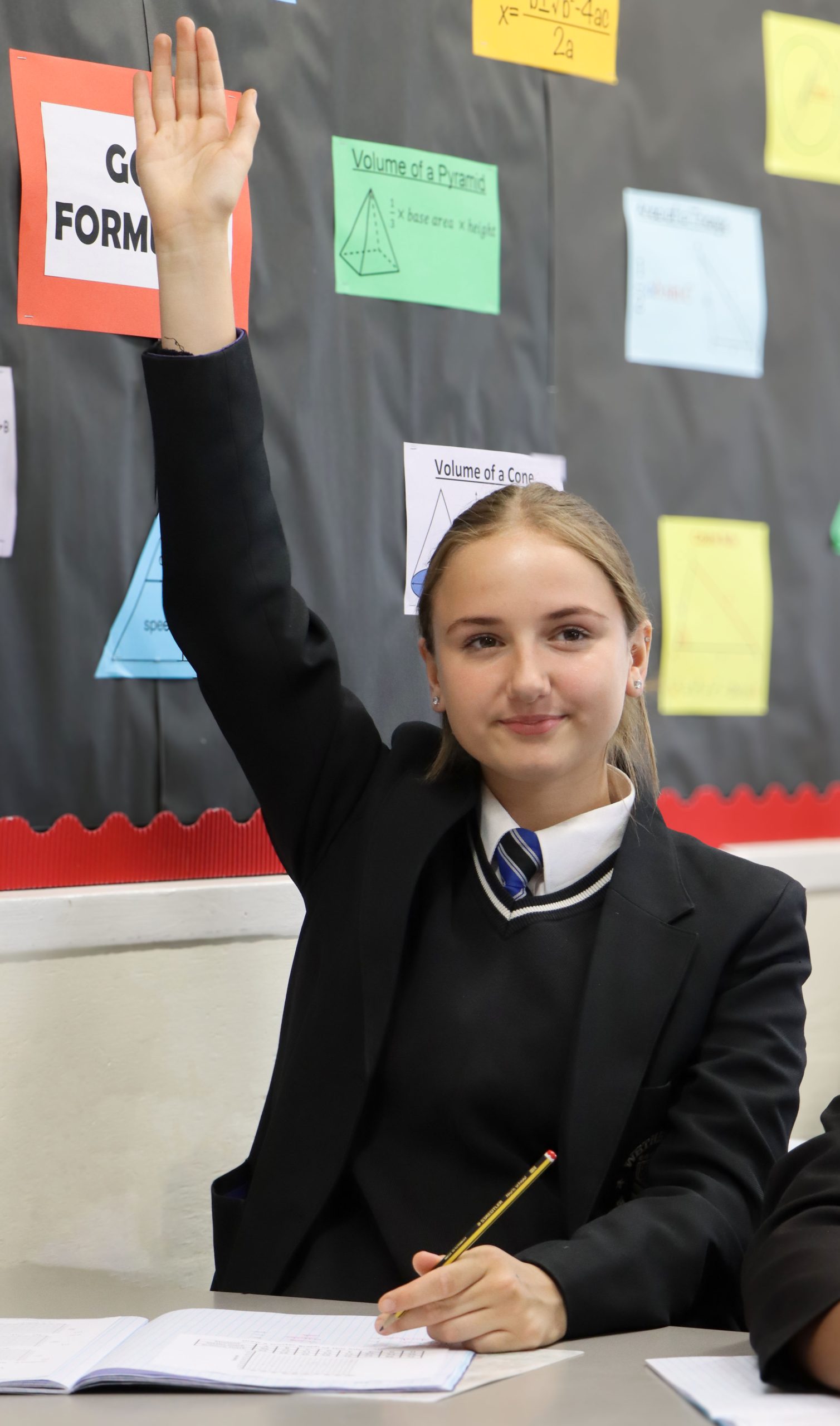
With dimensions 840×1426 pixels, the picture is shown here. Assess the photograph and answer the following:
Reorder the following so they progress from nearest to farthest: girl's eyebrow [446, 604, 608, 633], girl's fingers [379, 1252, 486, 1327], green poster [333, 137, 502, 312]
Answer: girl's fingers [379, 1252, 486, 1327] < girl's eyebrow [446, 604, 608, 633] < green poster [333, 137, 502, 312]

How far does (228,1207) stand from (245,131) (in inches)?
35.3

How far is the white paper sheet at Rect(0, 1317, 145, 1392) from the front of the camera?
0.71 m

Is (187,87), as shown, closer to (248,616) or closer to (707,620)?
Answer: (248,616)

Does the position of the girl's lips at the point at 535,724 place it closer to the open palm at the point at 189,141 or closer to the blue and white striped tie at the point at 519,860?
the blue and white striped tie at the point at 519,860

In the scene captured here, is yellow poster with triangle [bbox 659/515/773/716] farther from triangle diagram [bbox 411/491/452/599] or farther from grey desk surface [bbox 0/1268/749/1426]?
grey desk surface [bbox 0/1268/749/1426]

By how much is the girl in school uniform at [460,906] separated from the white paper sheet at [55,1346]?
0.77ft

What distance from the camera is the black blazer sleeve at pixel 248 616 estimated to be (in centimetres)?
105

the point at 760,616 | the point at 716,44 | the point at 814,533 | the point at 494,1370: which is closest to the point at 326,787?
the point at 494,1370

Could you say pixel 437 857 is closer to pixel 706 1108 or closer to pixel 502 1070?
pixel 502 1070

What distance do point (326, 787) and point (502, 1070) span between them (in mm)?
289

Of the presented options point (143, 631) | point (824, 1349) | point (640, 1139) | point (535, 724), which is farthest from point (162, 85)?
point (824, 1349)

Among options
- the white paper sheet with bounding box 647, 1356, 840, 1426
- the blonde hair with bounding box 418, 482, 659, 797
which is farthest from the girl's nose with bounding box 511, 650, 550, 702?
the white paper sheet with bounding box 647, 1356, 840, 1426

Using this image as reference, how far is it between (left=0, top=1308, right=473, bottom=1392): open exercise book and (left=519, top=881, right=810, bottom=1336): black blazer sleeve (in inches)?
5.1

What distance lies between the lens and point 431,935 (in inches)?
42.8
